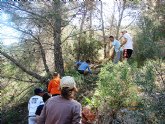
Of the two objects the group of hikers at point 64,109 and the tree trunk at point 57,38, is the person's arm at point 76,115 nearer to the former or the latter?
the group of hikers at point 64,109

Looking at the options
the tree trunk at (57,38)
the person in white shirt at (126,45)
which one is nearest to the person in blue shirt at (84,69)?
the tree trunk at (57,38)

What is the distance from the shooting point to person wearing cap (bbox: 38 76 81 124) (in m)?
4.21

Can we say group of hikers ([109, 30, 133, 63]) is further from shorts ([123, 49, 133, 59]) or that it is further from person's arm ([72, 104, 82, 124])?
person's arm ([72, 104, 82, 124])

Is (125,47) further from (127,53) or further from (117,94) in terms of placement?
(117,94)

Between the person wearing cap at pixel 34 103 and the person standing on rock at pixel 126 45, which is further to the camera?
the person standing on rock at pixel 126 45

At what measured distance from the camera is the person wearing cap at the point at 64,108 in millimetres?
4215

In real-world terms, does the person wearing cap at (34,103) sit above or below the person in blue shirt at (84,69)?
below

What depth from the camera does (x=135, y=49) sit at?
18859 mm

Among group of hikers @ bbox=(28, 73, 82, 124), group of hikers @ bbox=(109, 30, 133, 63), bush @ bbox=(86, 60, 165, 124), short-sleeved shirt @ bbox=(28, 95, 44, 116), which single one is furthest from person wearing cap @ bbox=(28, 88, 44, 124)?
group of hikers @ bbox=(109, 30, 133, 63)

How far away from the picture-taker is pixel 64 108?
4.22 m

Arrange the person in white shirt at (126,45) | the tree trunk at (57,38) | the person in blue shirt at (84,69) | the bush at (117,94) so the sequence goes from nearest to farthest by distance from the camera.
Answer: the bush at (117,94) < the person in white shirt at (126,45) < the tree trunk at (57,38) < the person in blue shirt at (84,69)

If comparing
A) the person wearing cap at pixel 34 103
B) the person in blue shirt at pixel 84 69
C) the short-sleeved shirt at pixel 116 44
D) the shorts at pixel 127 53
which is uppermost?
the short-sleeved shirt at pixel 116 44

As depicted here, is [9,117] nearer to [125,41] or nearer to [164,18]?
[125,41]

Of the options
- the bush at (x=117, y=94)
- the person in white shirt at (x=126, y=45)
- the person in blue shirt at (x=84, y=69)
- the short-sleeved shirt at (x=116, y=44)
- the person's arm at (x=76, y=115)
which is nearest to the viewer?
the person's arm at (x=76, y=115)
